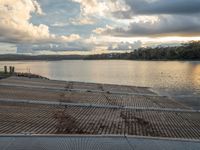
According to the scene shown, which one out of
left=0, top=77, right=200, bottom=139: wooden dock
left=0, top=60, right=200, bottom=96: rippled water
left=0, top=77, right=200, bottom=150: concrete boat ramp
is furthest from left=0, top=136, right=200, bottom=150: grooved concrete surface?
left=0, top=60, right=200, bottom=96: rippled water

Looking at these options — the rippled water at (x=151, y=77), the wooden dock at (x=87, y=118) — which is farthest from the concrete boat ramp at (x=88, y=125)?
the rippled water at (x=151, y=77)

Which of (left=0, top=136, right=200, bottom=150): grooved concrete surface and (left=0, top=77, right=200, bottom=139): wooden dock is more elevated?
(left=0, top=136, right=200, bottom=150): grooved concrete surface

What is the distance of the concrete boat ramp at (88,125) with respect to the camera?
376 inches

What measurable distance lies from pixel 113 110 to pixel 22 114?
17.0 ft

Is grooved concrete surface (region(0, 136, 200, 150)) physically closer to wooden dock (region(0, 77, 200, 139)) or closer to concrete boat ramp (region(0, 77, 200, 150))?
concrete boat ramp (region(0, 77, 200, 150))

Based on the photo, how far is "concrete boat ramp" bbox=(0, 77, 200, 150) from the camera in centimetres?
955

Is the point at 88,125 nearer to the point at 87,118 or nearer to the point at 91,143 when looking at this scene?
the point at 87,118

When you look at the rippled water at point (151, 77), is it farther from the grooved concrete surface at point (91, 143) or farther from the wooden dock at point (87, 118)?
the grooved concrete surface at point (91, 143)

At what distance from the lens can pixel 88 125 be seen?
44.5ft

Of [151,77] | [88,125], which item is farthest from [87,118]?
[151,77]

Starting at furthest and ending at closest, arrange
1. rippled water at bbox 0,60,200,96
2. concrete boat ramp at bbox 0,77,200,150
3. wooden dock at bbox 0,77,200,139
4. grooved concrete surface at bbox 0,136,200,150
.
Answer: rippled water at bbox 0,60,200,96 → wooden dock at bbox 0,77,200,139 → concrete boat ramp at bbox 0,77,200,150 → grooved concrete surface at bbox 0,136,200,150

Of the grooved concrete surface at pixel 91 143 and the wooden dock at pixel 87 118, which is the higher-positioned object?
the grooved concrete surface at pixel 91 143

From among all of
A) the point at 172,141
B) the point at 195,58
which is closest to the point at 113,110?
the point at 172,141

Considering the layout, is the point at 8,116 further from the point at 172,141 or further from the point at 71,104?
the point at 172,141
